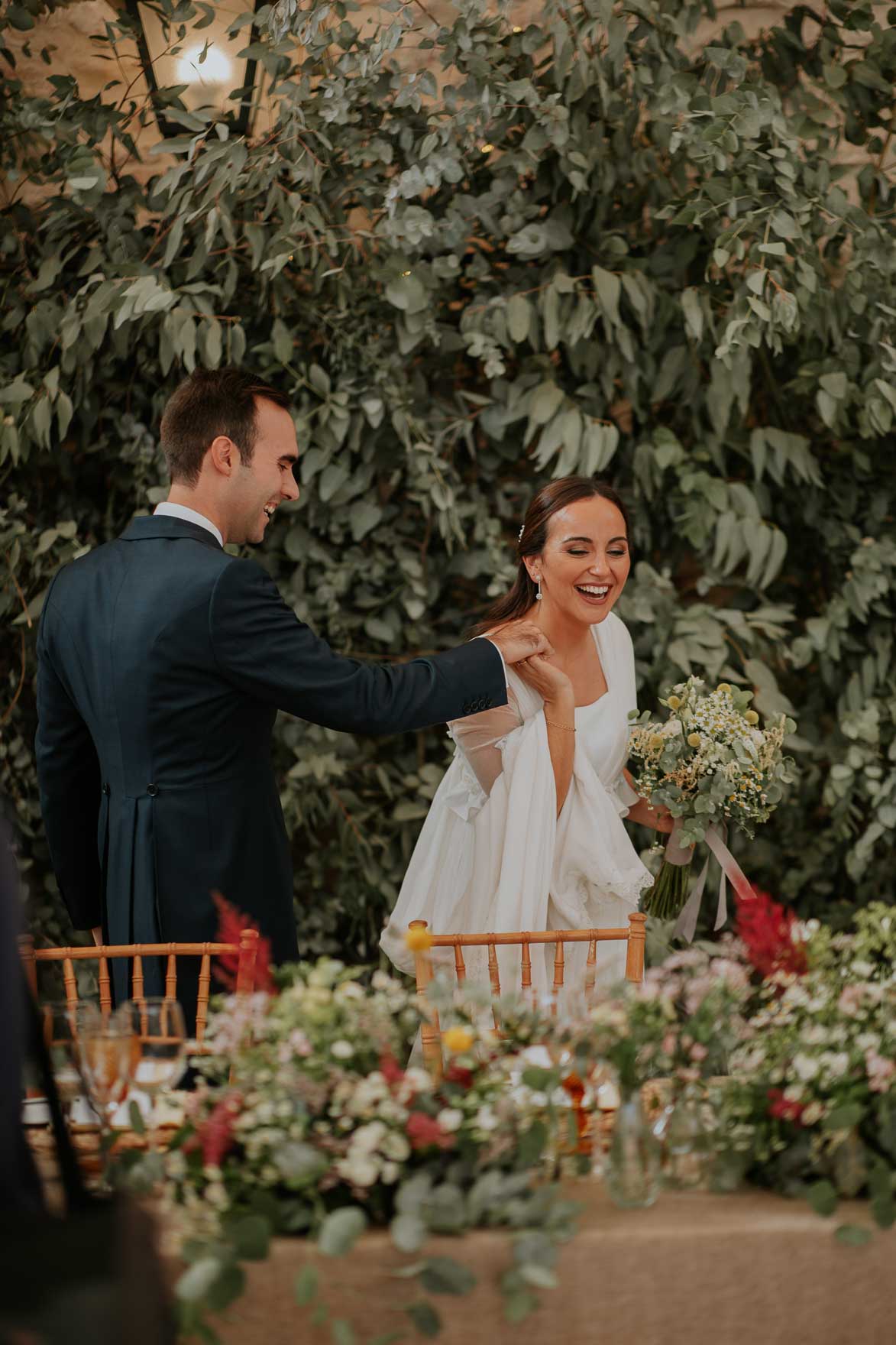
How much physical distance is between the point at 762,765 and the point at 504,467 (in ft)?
5.26

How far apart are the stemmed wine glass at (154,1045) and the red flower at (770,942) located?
628 mm

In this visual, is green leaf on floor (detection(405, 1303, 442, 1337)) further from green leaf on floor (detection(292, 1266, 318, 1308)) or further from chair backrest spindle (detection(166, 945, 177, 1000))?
chair backrest spindle (detection(166, 945, 177, 1000))

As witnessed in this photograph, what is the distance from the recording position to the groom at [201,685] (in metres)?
2.24

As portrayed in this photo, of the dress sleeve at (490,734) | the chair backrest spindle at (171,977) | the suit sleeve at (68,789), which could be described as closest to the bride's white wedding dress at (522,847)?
the dress sleeve at (490,734)

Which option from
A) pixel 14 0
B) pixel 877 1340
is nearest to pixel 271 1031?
pixel 877 1340

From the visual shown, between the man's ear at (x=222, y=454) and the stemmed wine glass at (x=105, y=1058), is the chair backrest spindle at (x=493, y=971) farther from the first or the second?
the man's ear at (x=222, y=454)

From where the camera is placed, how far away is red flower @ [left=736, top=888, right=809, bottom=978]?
55.6 inches

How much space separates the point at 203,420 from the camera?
7.86 feet

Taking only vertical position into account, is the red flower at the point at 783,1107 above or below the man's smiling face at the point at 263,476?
below

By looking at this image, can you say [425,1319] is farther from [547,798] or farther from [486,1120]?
[547,798]

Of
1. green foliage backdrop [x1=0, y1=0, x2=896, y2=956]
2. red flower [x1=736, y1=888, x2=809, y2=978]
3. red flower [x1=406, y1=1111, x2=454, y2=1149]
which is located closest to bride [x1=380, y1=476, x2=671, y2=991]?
green foliage backdrop [x1=0, y1=0, x2=896, y2=956]

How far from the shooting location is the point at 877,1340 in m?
1.23

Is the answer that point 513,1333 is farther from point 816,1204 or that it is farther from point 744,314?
point 744,314

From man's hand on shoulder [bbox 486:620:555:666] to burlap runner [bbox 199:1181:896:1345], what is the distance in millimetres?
1298
